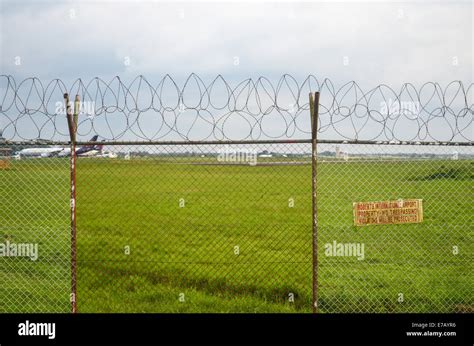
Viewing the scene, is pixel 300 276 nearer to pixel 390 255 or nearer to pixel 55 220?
pixel 390 255

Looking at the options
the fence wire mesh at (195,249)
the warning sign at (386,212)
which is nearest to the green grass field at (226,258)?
the fence wire mesh at (195,249)

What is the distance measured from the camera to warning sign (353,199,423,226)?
6875mm

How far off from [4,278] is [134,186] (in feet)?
58.1

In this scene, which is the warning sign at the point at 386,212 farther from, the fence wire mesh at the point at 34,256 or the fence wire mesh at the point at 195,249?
the fence wire mesh at the point at 34,256

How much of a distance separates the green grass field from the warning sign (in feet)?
4.70

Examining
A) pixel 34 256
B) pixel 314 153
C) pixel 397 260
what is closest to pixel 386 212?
pixel 314 153

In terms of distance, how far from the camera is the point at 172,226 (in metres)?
14.0

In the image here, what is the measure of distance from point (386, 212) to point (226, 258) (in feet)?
13.7

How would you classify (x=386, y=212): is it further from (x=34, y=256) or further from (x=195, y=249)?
(x=34, y=256)

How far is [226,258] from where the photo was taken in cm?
1015

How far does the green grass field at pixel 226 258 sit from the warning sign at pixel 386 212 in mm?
1433

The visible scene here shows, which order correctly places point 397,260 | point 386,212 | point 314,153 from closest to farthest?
1. point 314,153
2. point 386,212
3. point 397,260

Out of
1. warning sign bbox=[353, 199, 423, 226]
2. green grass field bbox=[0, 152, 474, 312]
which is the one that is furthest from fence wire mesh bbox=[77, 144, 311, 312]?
warning sign bbox=[353, 199, 423, 226]
